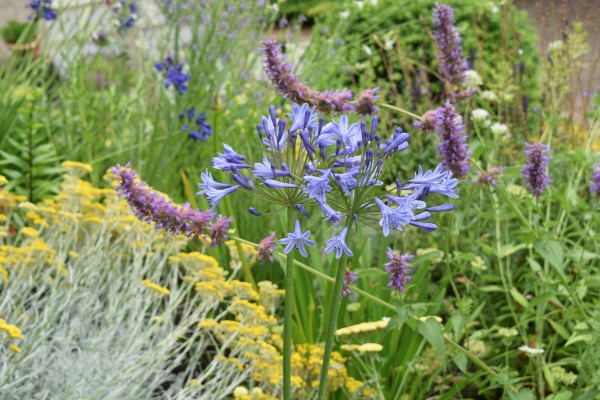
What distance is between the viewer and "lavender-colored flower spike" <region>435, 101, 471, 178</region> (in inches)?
97.4

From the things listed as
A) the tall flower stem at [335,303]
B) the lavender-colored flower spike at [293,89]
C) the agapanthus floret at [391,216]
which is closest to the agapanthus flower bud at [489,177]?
the lavender-colored flower spike at [293,89]

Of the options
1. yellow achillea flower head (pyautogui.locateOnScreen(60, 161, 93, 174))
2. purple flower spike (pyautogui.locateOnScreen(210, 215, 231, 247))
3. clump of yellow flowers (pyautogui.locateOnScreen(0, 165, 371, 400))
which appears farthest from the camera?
yellow achillea flower head (pyautogui.locateOnScreen(60, 161, 93, 174))

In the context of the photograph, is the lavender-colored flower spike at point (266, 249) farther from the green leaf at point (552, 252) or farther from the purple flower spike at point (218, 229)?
the green leaf at point (552, 252)

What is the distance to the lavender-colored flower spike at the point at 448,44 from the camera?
2.77m

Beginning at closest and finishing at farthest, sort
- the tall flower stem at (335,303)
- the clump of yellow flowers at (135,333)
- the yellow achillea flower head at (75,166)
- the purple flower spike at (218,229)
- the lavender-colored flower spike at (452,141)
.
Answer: the tall flower stem at (335,303) → the purple flower spike at (218,229) → the lavender-colored flower spike at (452,141) → the clump of yellow flowers at (135,333) → the yellow achillea flower head at (75,166)

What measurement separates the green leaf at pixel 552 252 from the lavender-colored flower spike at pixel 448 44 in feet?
1.94

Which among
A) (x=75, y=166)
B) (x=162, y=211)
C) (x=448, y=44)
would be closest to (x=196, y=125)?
(x=75, y=166)

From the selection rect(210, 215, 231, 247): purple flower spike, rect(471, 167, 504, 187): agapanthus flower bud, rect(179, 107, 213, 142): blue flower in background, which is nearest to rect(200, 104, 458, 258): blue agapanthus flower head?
rect(210, 215, 231, 247): purple flower spike

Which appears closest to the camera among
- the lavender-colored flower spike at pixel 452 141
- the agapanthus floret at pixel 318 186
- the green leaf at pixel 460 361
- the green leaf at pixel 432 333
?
the agapanthus floret at pixel 318 186

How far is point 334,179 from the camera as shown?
173 cm

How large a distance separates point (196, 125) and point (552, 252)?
7.52 ft

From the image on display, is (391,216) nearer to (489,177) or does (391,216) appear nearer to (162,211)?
(162,211)

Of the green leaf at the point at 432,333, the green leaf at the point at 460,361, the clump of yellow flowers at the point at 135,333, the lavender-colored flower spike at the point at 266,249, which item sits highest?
the lavender-colored flower spike at the point at 266,249

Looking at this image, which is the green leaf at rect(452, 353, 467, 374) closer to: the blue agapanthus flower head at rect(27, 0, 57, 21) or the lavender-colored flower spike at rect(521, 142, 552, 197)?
the lavender-colored flower spike at rect(521, 142, 552, 197)
